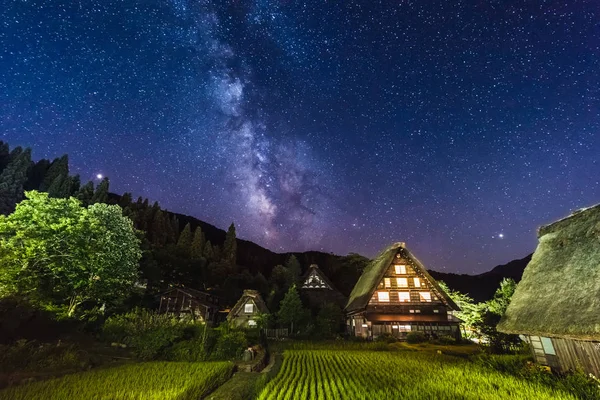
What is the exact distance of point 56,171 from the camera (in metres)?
68.2

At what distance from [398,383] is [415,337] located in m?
20.4

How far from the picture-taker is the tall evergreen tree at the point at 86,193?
59938mm

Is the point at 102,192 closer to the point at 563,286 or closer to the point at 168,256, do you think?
the point at 168,256

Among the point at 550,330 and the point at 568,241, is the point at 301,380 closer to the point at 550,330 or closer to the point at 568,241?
the point at 550,330

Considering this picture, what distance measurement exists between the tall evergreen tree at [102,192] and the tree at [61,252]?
47.0 m

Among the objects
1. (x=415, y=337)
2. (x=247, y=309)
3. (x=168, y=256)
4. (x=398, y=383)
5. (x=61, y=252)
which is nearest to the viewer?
(x=398, y=383)

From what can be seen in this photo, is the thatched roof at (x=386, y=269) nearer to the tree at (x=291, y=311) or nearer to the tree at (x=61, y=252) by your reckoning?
the tree at (x=291, y=311)

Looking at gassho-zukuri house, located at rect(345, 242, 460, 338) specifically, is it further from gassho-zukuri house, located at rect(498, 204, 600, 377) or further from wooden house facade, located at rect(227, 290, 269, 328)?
gassho-zukuri house, located at rect(498, 204, 600, 377)

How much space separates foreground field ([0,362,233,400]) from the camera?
852 cm

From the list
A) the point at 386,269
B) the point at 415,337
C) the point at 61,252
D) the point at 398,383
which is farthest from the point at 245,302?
the point at 398,383

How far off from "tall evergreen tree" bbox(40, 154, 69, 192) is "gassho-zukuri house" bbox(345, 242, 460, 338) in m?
71.8

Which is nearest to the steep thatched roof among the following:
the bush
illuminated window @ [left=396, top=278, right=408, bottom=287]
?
the bush

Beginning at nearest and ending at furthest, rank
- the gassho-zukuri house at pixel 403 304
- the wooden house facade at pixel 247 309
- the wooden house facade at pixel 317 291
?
the gassho-zukuri house at pixel 403 304, the wooden house facade at pixel 247 309, the wooden house facade at pixel 317 291

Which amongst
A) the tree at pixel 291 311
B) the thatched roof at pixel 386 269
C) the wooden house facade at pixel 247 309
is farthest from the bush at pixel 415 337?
the wooden house facade at pixel 247 309
